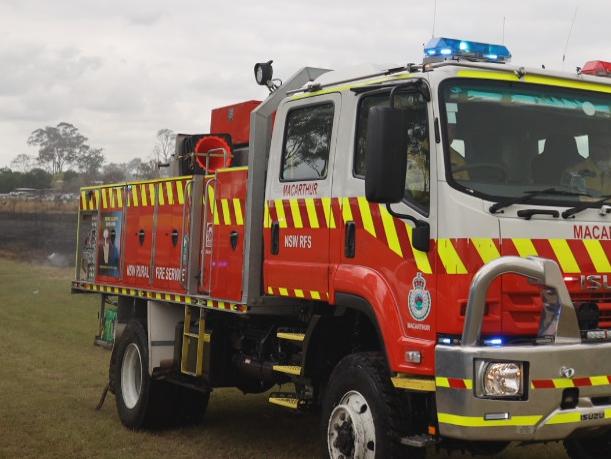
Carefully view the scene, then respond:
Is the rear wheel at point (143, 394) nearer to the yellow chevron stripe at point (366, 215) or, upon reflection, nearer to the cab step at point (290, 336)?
the cab step at point (290, 336)

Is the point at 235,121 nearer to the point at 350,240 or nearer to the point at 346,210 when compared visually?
the point at 346,210

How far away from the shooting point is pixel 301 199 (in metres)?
6.80

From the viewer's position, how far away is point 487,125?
5.65 meters

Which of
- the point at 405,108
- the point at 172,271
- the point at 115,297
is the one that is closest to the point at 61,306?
the point at 115,297

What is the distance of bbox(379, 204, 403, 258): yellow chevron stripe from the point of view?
18.9 ft

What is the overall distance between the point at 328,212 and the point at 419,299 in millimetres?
1212

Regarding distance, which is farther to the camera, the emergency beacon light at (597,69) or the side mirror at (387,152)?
the emergency beacon light at (597,69)

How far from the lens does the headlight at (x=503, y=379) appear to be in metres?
5.16

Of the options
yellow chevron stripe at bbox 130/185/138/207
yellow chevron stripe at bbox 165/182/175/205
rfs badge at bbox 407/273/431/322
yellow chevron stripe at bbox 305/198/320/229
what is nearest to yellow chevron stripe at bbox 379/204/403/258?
rfs badge at bbox 407/273/431/322

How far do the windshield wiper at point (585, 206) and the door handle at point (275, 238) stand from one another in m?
2.28

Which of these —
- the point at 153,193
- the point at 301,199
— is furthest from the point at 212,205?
the point at 301,199

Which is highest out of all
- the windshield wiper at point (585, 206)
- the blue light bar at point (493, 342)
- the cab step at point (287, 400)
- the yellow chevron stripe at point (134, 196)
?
the yellow chevron stripe at point (134, 196)

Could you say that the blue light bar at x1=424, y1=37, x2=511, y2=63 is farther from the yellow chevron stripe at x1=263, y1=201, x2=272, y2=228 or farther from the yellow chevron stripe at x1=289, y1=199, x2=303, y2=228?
the yellow chevron stripe at x1=263, y1=201, x2=272, y2=228

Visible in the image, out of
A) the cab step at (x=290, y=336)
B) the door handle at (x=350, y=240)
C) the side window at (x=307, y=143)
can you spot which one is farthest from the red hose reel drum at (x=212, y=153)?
the door handle at (x=350, y=240)
